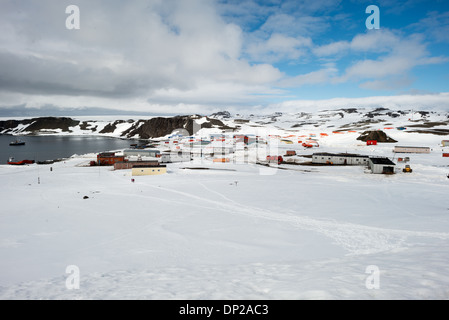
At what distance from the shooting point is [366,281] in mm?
7715

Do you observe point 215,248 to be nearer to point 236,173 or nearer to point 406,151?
point 236,173

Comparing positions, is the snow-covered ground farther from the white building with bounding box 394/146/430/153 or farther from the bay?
the bay

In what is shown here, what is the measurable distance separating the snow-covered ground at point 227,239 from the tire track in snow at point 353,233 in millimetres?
71

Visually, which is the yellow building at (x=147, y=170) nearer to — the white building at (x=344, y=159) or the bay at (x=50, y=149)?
the white building at (x=344, y=159)

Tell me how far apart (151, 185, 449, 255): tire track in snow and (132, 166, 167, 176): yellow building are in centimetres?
2369

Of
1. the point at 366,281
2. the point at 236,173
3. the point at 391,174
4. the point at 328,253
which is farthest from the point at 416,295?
the point at 391,174

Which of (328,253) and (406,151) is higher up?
(406,151)

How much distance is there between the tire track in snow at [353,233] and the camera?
42.9ft

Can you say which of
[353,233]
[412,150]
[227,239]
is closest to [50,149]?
[227,239]

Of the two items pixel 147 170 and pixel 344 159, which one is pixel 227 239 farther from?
pixel 344 159

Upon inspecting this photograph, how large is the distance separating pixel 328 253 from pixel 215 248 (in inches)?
246

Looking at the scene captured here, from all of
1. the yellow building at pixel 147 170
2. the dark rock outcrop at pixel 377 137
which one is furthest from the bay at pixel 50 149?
the dark rock outcrop at pixel 377 137

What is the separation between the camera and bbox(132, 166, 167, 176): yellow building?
40.4m

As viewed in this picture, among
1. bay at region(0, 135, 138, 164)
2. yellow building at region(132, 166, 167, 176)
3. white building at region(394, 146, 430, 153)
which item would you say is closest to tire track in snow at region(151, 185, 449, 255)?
yellow building at region(132, 166, 167, 176)
